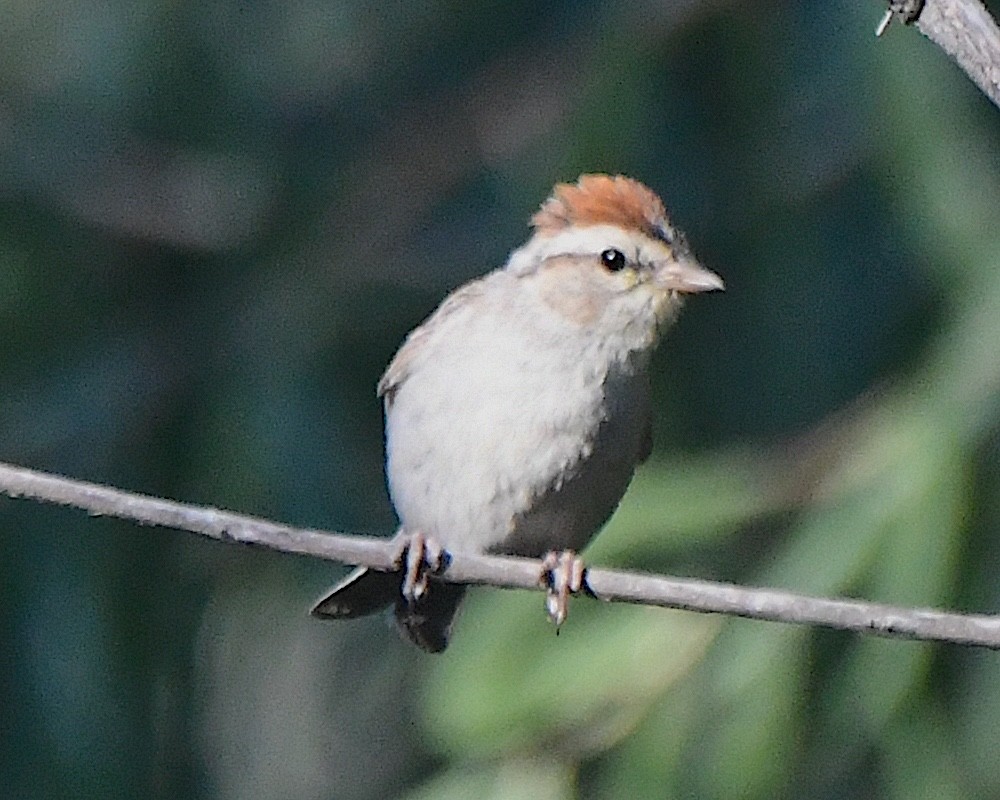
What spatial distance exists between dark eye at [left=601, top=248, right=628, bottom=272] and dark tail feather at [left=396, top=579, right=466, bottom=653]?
0.69 meters

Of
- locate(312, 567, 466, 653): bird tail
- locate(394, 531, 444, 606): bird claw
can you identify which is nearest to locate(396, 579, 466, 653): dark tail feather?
locate(312, 567, 466, 653): bird tail

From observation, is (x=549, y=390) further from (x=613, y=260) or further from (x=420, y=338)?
(x=420, y=338)

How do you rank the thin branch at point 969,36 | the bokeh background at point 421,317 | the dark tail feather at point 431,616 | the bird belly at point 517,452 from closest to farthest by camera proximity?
the thin branch at point 969,36, the bokeh background at point 421,317, the bird belly at point 517,452, the dark tail feather at point 431,616

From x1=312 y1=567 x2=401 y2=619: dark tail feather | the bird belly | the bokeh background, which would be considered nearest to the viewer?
the bokeh background

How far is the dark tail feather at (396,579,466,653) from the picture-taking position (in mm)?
3613

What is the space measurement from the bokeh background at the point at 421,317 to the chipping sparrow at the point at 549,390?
13cm

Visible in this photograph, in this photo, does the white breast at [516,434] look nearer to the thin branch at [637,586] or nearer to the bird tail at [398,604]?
the bird tail at [398,604]

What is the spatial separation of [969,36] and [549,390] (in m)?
1.20

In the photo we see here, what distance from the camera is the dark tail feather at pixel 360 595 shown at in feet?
11.1

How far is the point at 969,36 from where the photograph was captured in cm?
213

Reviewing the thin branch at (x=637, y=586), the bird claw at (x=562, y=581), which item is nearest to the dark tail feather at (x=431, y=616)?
the bird claw at (x=562, y=581)

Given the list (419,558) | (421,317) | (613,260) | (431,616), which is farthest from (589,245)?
(421,317)

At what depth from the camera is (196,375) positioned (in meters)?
3.95

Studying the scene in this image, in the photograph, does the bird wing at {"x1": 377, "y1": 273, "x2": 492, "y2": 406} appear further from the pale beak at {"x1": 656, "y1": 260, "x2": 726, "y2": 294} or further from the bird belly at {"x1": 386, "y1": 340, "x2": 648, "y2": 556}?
the pale beak at {"x1": 656, "y1": 260, "x2": 726, "y2": 294}
